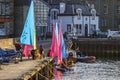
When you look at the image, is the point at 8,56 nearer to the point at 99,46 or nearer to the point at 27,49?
the point at 27,49

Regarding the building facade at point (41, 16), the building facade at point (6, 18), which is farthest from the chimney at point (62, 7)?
the building facade at point (6, 18)

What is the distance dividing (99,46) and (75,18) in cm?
1806

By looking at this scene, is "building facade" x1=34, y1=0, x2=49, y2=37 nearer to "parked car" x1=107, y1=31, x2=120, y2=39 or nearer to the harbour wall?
the harbour wall

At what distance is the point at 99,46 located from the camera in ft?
297

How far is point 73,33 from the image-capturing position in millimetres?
101812

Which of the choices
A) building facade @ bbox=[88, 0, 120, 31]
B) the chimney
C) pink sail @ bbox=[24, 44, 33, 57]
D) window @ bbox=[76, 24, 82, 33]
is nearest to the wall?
pink sail @ bbox=[24, 44, 33, 57]

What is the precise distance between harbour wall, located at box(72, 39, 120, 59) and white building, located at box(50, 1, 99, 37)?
14958 mm

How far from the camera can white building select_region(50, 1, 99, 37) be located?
106 m

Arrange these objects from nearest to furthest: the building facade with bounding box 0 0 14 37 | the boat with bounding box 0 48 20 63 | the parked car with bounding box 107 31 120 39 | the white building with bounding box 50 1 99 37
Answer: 1. the boat with bounding box 0 48 20 63
2. the building facade with bounding box 0 0 14 37
3. the parked car with bounding box 107 31 120 39
4. the white building with bounding box 50 1 99 37

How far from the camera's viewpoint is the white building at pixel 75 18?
10612 centimetres

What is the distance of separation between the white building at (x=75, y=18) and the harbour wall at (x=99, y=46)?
15.0 m

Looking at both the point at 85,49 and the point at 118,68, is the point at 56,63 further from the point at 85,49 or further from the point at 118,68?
the point at 85,49

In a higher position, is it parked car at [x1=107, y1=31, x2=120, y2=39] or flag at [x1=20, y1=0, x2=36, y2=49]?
flag at [x1=20, y1=0, x2=36, y2=49]

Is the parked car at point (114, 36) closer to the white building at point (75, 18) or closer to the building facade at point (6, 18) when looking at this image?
the white building at point (75, 18)
